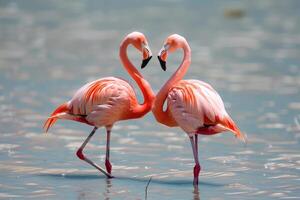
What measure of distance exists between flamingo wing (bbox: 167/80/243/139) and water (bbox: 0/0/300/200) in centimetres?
50

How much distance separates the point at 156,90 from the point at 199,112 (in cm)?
490

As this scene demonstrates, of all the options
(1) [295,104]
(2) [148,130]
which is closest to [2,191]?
(2) [148,130]

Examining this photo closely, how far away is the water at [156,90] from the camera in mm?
7770

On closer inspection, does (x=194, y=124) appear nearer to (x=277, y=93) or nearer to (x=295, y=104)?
(x=295, y=104)

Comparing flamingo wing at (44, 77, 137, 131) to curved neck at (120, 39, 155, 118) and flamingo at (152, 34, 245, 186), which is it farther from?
flamingo at (152, 34, 245, 186)

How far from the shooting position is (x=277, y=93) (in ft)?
40.7

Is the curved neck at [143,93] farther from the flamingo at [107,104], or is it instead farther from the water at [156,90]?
the water at [156,90]

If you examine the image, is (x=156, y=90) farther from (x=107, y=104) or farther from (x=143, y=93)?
(x=107, y=104)

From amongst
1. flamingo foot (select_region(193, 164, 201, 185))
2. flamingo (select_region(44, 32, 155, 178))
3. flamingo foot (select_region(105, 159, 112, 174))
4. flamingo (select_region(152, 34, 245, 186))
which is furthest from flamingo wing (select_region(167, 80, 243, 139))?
flamingo foot (select_region(105, 159, 112, 174))

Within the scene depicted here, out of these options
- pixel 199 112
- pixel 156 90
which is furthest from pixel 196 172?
pixel 156 90

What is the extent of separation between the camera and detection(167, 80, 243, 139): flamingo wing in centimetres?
760

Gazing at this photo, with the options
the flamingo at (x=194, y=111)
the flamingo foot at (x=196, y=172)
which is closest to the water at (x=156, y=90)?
the flamingo foot at (x=196, y=172)

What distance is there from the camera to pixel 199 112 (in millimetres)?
7598

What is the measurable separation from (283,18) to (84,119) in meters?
13.8
